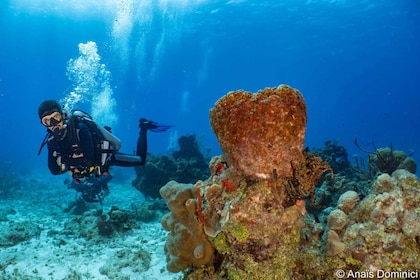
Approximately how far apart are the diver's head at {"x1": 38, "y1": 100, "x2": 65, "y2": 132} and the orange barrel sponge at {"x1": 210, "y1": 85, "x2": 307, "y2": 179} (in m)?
4.80

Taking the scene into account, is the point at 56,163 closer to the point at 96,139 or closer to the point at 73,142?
the point at 73,142

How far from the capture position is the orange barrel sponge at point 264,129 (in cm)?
345

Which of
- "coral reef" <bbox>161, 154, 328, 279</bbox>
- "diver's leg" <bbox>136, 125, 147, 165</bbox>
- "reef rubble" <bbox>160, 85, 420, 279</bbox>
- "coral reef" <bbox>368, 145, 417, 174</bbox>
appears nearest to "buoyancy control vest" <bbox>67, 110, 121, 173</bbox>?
"diver's leg" <bbox>136, 125, 147, 165</bbox>

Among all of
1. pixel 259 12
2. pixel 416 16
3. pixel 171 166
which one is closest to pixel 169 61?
pixel 259 12

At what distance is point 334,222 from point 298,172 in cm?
101

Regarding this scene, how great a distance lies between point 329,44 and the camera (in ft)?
186

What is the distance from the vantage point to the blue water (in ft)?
139

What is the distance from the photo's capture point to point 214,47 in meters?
59.3

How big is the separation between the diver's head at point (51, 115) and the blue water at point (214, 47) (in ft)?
36.0

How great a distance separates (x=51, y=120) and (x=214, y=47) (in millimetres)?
55929

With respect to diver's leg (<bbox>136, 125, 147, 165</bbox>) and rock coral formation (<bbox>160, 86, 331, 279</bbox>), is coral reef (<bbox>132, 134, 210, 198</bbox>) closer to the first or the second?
diver's leg (<bbox>136, 125, 147, 165</bbox>)

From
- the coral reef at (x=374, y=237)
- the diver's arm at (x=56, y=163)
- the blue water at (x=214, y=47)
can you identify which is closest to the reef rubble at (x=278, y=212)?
the coral reef at (x=374, y=237)

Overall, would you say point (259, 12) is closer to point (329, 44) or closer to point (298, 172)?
point (329, 44)

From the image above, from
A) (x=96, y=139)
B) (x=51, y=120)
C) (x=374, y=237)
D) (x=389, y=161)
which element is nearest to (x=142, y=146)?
(x=96, y=139)
